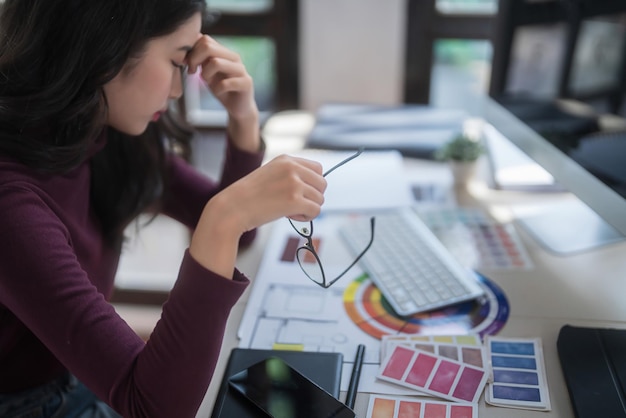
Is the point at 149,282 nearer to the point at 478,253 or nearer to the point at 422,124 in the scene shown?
the point at 422,124

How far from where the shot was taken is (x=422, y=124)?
1.45 meters

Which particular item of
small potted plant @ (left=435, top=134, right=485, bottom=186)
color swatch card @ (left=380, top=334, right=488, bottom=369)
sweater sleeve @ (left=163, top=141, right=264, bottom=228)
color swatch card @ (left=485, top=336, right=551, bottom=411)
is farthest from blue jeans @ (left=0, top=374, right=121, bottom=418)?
→ small potted plant @ (left=435, top=134, right=485, bottom=186)

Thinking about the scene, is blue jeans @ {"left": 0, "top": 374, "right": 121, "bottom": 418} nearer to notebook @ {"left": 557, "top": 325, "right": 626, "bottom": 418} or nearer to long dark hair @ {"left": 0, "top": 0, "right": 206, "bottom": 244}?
long dark hair @ {"left": 0, "top": 0, "right": 206, "bottom": 244}

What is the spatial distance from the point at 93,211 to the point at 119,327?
1.10 feet

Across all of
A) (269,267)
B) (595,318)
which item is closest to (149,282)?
(269,267)

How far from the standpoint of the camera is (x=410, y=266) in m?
0.94

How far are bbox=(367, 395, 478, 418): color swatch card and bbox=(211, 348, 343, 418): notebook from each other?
0.05 meters

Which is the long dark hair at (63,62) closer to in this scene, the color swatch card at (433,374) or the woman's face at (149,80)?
the woman's face at (149,80)

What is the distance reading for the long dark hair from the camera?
71 cm

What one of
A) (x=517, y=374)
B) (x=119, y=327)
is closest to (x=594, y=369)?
(x=517, y=374)

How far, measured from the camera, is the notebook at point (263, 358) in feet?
2.24

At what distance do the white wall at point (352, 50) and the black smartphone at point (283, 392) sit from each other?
1.01m

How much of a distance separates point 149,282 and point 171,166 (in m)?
0.96

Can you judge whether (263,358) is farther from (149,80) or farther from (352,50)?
(352,50)
